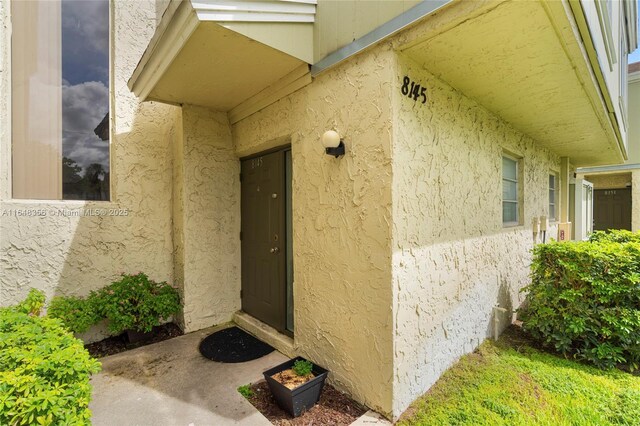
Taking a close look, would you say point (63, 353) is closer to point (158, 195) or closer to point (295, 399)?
point (295, 399)

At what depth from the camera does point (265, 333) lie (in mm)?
4688

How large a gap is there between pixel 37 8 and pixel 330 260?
5.81 metres

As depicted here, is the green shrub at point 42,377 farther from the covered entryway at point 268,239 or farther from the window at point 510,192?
the window at point 510,192

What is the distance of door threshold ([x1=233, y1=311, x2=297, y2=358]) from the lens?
427 cm

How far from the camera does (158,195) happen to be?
17.5 feet

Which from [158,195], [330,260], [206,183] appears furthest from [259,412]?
[158,195]

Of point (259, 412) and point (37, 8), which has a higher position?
point (37, 8)

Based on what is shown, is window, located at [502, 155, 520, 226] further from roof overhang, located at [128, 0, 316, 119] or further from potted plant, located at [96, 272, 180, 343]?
potted plant, located at [96, 272, 180, 343]

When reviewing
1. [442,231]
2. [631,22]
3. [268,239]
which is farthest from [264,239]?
[631,22]

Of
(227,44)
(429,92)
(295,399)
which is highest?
(227,44)

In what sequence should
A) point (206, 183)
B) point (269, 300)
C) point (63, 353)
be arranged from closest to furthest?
point (63, 353) < point (269, 300) < point (206, 183)

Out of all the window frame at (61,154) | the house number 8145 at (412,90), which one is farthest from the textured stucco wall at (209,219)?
the house number 8145 at (412,90)

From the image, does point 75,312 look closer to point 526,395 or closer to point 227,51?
point 227,51

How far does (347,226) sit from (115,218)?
404cm
